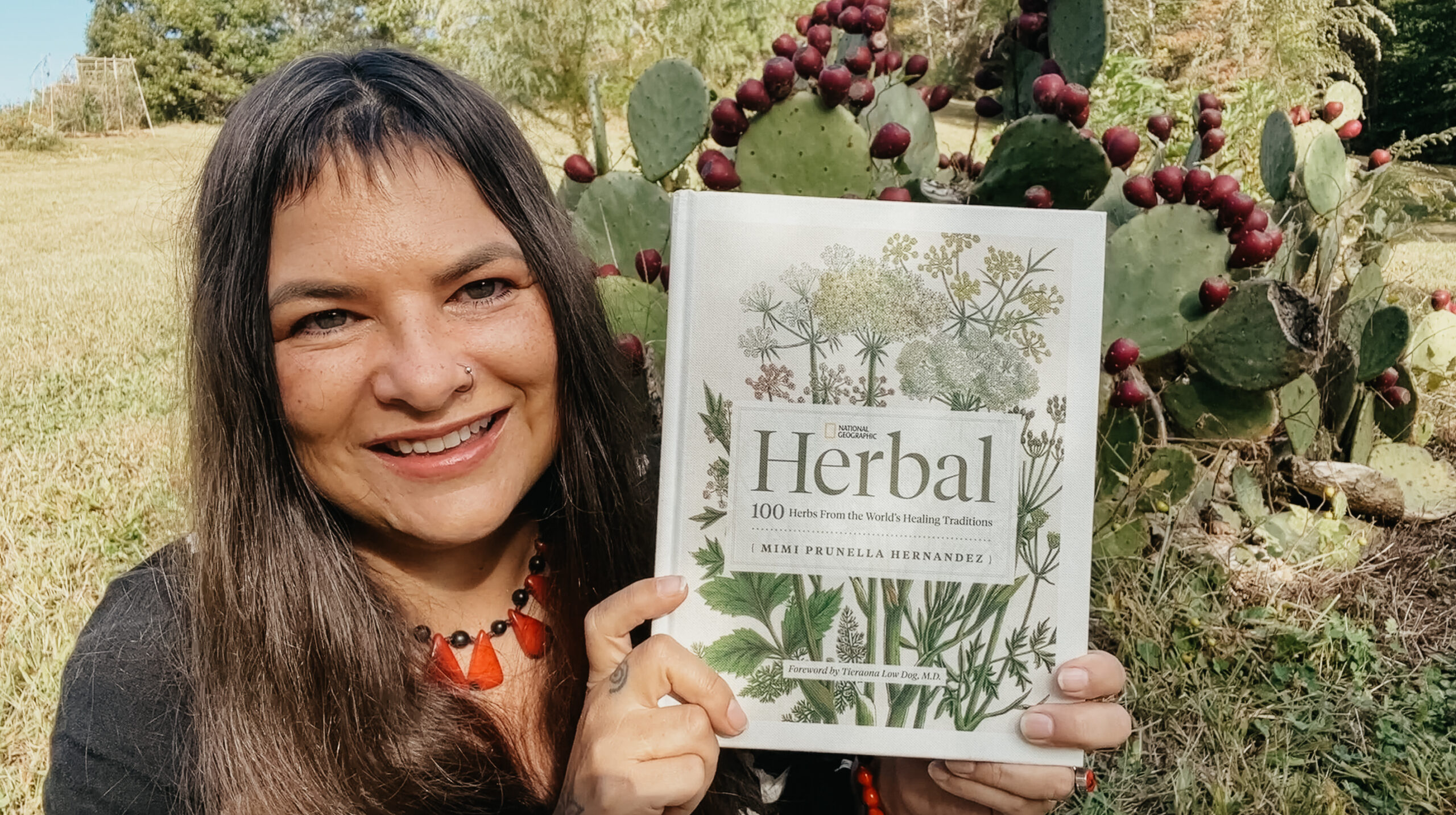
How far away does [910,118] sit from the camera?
2.44 m

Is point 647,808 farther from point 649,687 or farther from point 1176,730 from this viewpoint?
point 1176,730

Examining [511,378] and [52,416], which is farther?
[52,416]

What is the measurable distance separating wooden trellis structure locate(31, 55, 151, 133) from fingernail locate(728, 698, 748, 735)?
825 cm

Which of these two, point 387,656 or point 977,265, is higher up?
point 977,265

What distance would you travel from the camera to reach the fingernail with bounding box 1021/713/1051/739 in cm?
92

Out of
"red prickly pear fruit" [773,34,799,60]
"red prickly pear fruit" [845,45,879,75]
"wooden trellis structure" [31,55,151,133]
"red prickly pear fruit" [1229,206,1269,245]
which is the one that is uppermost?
"wooden trellis structure" [31,55,151,133]

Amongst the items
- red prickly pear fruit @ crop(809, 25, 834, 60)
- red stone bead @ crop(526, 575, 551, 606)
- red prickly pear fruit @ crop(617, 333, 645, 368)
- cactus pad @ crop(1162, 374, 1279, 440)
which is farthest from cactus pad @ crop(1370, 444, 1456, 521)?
red stone bead @ crop(526, 575, 551, 606)

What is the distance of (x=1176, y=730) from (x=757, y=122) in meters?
1.65

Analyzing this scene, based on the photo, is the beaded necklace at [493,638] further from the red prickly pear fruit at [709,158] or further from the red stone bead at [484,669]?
the red prickly pear fruit at [709,158]

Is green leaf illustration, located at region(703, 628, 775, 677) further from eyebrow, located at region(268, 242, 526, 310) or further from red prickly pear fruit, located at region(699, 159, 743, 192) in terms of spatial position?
red prickly pear fruit, located at region(699, 159, 743, 192)

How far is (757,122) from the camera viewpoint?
1.92 metres

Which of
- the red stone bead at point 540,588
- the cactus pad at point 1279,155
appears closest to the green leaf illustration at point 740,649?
the red stone bead at point 540,588

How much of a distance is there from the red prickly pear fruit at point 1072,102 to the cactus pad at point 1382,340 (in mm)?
1347

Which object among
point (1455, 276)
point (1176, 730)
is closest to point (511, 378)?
point (1176, 730)
